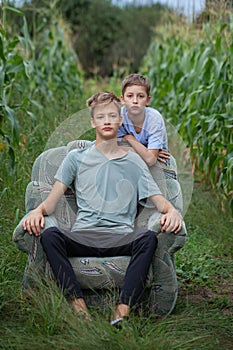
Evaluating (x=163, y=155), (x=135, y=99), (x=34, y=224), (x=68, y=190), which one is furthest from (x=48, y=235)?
(x=135, y=99)

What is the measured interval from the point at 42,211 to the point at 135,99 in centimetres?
93

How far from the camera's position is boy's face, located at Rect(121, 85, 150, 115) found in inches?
163

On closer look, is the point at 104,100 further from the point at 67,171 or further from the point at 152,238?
the point at 152,238

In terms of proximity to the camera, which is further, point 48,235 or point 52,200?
point 52,200

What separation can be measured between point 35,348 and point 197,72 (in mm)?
5004

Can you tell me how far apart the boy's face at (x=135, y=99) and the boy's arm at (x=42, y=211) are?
670mm

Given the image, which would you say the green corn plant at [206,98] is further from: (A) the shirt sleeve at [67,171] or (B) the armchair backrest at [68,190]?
(A) the shirt sleeve at [67,171]

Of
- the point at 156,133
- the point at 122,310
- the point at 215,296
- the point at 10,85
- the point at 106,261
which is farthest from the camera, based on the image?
the point at 10,85

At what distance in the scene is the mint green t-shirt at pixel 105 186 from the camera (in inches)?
153

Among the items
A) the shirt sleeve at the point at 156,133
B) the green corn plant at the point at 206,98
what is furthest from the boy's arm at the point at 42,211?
the green corn plant at the point at 206,98

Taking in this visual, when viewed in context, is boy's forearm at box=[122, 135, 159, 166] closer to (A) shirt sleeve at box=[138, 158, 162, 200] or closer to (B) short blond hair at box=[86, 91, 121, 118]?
(A) shirt sleeve at box=[138, 158, 162, 200]

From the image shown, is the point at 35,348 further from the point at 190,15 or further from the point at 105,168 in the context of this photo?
the point at 190,15

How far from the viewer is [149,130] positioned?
13.6 ft

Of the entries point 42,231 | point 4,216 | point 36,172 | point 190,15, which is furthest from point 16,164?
point 190,15
